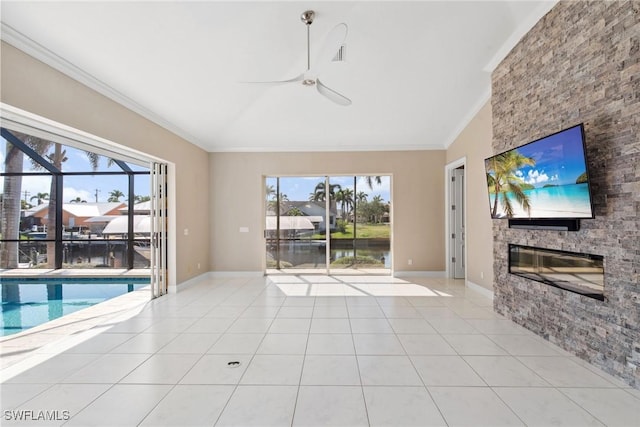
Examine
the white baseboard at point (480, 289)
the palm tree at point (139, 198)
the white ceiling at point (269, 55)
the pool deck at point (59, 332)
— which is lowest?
the pool deck at point (59, 332)

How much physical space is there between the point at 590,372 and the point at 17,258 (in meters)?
11.0

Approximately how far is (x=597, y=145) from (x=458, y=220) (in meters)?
3.82

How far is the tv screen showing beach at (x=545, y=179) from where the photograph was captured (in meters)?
2.51

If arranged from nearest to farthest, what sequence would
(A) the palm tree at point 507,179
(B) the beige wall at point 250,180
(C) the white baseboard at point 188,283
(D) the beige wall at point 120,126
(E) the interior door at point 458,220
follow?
(D) the beige wall at point 120,126 → (A) the palm tree at point 507,179 → (C) the white baseboard at point 188,283 → (E) the interior door at point 458,220 → (B) the beige wall at point 250,180

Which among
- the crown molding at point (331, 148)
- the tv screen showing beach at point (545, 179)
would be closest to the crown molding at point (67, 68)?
the crown molding at point (331, 148)

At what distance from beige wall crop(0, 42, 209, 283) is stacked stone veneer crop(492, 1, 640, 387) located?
203 inches

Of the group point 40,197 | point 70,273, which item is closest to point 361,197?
point 70,273

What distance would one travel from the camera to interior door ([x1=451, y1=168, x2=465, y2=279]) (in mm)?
6242

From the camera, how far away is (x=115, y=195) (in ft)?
26.1

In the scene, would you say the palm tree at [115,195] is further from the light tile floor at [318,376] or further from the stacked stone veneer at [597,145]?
the stacked stone veneer at [597,145]

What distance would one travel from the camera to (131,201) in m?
7.87

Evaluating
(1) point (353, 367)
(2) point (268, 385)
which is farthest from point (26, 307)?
(1) point (353, 367)

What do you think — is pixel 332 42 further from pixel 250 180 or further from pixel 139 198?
pixel 139 198

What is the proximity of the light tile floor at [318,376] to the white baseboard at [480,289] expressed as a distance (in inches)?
35.6
